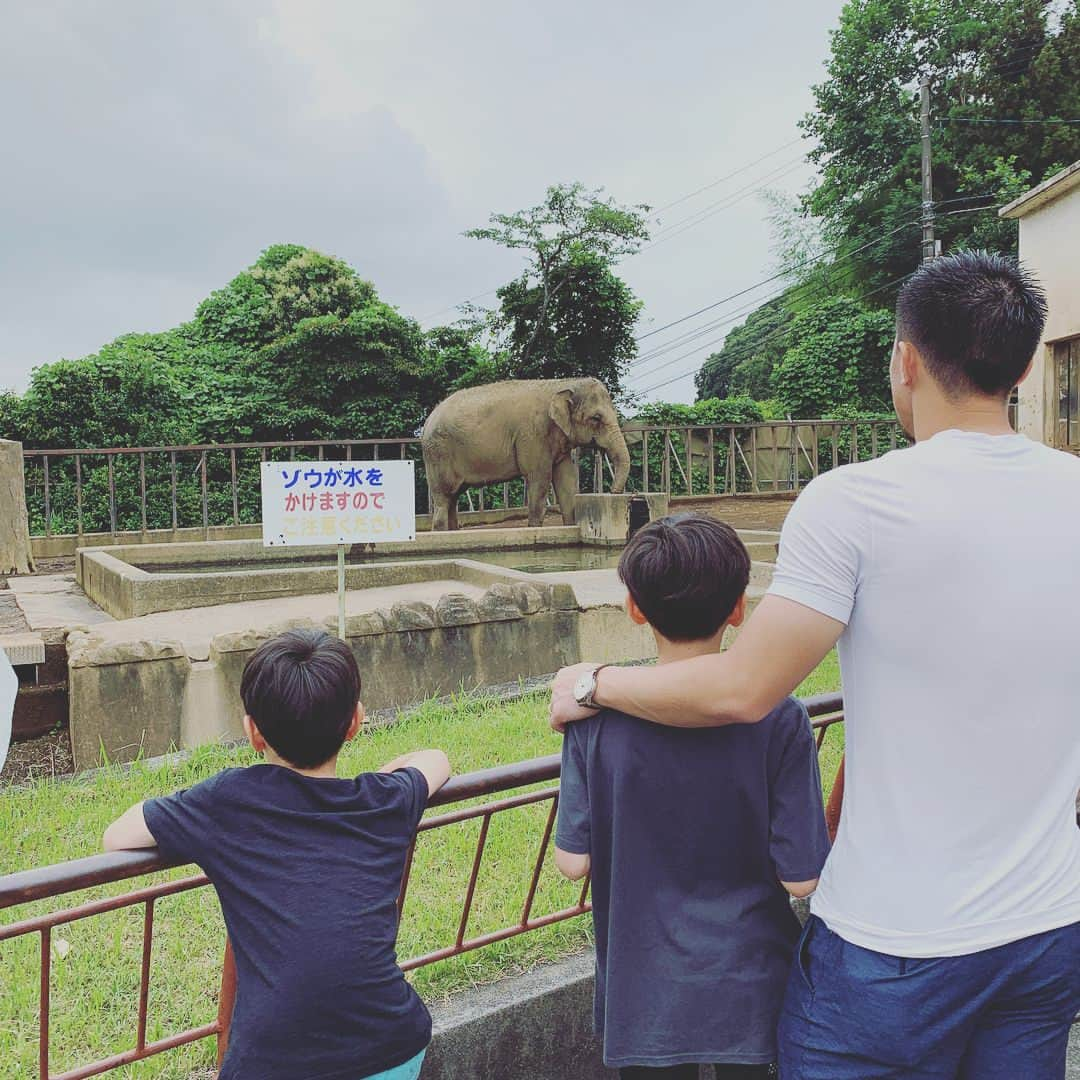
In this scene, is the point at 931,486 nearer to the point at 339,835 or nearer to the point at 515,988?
the point at 339,835

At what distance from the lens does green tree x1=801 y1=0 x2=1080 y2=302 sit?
25359 millimetres

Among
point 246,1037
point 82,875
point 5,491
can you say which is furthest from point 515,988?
point 5,491

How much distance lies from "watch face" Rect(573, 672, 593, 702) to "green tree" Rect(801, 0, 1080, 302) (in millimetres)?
25964

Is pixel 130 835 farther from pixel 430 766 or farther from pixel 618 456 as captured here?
pixel 618 456

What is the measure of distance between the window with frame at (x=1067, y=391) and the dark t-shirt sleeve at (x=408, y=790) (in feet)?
33.9

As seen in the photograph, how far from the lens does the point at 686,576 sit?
1448 millimetres

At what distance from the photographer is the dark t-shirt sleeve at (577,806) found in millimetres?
1529

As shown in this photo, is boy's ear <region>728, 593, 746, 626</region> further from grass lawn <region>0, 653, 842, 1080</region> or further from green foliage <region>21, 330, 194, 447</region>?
green foliage <region>21, 330, 194, 447</region>

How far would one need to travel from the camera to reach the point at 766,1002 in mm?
1468

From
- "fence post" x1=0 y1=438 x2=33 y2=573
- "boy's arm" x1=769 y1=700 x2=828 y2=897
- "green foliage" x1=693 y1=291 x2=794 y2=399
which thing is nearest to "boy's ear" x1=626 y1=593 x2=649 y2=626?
"boy's arm" x1=769 y1=700 x2=828 y2=897

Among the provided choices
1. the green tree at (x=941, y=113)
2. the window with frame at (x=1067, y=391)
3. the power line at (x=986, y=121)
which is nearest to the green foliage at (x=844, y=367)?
the green tree at (x=941, y=113)

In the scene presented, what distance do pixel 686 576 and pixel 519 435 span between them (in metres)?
10.9

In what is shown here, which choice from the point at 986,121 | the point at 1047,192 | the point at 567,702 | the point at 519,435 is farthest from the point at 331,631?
the point at 986,121

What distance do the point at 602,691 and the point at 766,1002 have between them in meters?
0.51
